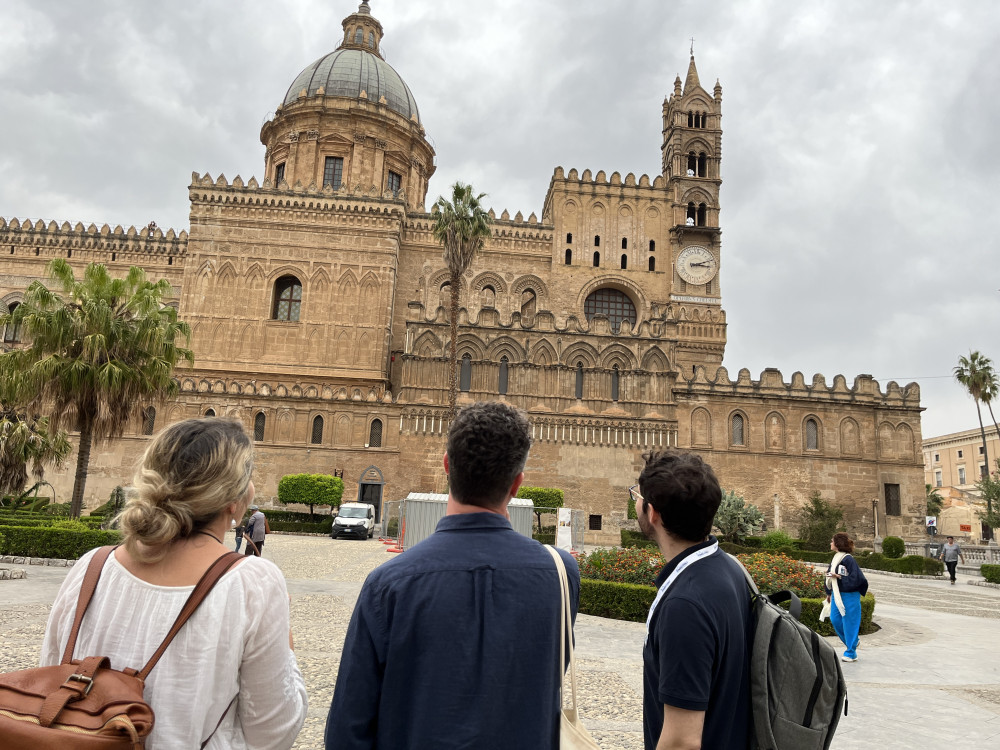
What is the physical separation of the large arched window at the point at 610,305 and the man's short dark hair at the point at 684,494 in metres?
38.9

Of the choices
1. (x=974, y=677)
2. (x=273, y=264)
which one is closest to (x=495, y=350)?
(x=273, y=264)

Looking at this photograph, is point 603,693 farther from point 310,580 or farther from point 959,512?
point 959,512

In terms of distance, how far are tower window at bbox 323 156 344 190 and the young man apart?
44.2 meters

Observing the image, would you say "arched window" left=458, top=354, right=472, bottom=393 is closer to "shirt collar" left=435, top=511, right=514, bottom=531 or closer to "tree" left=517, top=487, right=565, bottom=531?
"tree" left=517, top=487, right=565, bottom=531

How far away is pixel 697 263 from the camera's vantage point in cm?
4109

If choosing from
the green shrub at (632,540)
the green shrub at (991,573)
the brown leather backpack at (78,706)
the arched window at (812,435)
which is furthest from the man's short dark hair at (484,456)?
the arched window at (812,435)

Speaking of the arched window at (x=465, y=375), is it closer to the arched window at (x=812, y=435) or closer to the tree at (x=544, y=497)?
the tree at (x=544, y=497)

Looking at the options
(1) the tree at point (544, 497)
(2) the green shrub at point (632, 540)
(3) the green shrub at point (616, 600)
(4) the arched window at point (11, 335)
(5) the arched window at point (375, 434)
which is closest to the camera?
(3) the green shrub at point (616, 600)

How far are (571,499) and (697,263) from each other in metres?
18.0

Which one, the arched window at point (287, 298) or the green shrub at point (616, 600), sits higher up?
the arched window at point (287, 298)

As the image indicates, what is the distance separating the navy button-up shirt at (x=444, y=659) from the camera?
2066 mm

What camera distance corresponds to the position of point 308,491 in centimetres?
2891

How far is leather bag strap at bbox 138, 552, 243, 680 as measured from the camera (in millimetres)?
1976

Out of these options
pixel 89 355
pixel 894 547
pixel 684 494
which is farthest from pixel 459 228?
pixel 684 494
